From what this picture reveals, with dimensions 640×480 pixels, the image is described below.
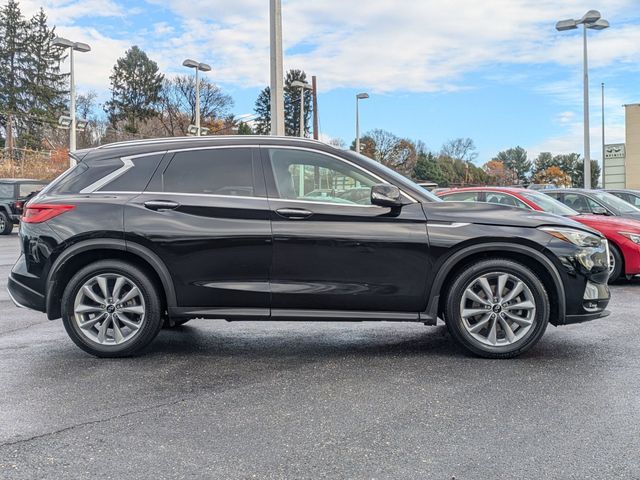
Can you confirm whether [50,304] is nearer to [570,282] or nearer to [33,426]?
[33,426]

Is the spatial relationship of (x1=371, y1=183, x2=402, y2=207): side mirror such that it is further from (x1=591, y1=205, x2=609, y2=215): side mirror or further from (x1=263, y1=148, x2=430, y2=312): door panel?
(x1=591, y1=205, x2=609, y2=215): side mirror

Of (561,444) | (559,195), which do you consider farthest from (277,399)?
(559,195)

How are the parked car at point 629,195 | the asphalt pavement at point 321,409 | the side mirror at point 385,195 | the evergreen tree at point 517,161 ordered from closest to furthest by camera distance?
the asphalt pavement at point 321,409 → the side mirror at point 385,195 → the parked car at point 629,195 → the evergreen tree at point 517,161

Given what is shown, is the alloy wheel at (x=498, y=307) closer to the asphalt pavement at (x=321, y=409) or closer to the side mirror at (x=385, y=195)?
the asphalt pavement at (x=321, y=409)

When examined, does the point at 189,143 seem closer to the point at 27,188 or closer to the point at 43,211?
the point at 43,211

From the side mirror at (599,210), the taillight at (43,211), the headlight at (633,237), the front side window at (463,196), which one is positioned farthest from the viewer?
the front side window at (463,196)

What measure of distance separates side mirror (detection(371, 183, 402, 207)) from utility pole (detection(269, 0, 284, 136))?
893 centimetres

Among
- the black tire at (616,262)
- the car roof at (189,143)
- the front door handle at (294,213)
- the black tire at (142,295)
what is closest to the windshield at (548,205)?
the black tire at (616,262)

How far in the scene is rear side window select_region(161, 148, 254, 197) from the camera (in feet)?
17.1

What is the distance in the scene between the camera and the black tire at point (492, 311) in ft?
16.4

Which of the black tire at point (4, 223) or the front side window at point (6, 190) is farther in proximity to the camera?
the black tire at point (4, 223)

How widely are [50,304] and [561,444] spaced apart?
3.97 m

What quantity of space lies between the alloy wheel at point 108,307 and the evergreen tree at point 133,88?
78225 mm

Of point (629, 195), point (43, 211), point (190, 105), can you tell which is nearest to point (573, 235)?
point (43, 211)
